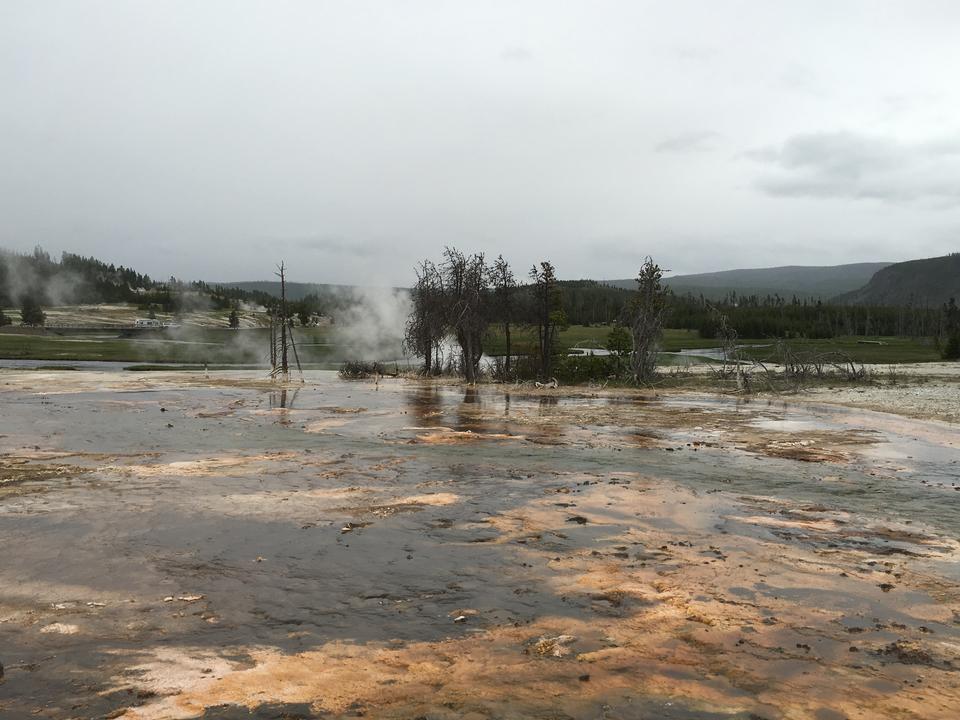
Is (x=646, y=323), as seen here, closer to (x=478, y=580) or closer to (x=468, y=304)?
(x=468, y=304)

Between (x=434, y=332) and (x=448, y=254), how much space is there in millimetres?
5382

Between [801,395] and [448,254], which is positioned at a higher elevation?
[448,254]

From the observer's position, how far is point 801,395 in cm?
3173

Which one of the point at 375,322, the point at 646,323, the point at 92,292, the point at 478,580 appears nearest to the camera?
the point at 478,580

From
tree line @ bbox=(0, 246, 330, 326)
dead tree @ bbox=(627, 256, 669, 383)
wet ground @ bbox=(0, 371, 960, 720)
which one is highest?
tree line @ bbox=(0, 246, 330, 326)

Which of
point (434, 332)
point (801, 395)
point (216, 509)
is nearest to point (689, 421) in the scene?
point (801, 395)

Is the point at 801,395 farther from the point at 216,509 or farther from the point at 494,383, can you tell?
the point at 216,509

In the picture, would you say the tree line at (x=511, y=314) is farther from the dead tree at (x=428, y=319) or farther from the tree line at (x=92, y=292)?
the tree line at (x=92, y=292)

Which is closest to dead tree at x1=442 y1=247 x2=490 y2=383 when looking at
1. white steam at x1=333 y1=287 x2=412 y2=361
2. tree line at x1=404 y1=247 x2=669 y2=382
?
tree line at x1=404 y1=247 x2=669 y2=382

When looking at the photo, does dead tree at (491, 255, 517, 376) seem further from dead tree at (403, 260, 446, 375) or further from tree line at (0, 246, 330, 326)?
tree line at (0, 246, 330, 326)

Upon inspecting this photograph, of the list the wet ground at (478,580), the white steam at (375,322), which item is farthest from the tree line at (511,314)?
the white steam at (375,322)

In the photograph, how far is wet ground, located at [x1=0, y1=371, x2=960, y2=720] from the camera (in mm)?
5496

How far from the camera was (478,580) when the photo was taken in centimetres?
815

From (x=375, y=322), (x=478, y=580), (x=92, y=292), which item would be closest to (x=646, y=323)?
(x=478, y=580)
